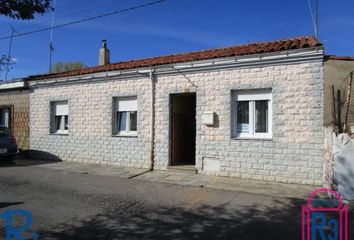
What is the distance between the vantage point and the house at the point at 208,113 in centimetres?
981

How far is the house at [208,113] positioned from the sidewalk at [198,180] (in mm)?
422

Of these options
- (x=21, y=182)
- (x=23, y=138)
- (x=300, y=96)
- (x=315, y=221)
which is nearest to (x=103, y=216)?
(x=315, y=221)

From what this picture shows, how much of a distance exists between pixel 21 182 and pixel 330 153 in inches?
332

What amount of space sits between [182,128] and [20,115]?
887 cm

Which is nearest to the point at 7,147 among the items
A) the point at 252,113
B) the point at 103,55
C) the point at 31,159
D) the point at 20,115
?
the point at 31,159

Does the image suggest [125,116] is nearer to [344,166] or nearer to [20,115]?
[20,115]

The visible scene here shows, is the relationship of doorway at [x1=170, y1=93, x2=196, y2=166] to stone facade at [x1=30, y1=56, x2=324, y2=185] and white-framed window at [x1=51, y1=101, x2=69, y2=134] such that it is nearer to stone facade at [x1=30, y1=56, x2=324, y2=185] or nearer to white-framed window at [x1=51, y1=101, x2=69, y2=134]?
stone facade at [x1=30, y1=56, x2=324, y2=185]

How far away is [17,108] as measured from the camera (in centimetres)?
1741

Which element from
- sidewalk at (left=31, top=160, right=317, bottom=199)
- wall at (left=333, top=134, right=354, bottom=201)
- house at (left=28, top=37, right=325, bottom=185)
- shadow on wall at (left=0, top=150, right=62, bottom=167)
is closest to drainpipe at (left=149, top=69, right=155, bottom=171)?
house at (left=28, top=37, right=325, bottom=185)

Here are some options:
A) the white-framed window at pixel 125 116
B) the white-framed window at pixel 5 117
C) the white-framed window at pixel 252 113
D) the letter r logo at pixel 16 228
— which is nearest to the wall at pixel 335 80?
the white-framed window at pixel 252 113

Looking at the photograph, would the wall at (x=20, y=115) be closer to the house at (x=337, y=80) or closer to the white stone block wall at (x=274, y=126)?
the white stone block wall at (x=274, y=126)

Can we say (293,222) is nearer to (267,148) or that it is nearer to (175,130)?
(267,148)

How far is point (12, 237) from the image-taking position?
534cm

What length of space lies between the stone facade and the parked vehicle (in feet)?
6.39
